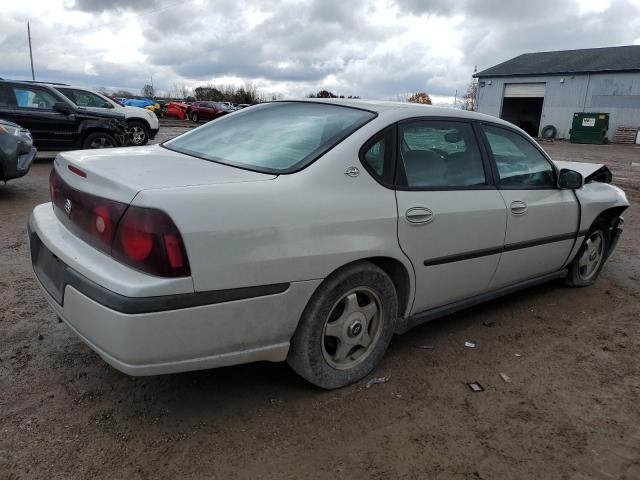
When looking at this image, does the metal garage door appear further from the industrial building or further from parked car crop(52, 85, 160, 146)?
parked car crop(52, 85, 160, 146)

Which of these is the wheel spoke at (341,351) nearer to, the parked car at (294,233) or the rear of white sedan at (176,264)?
the parked car at (294,233)

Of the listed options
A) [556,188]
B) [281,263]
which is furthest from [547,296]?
[281,263]

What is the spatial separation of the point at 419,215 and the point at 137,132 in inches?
455

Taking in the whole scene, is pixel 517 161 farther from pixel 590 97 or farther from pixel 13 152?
pixel 590 97

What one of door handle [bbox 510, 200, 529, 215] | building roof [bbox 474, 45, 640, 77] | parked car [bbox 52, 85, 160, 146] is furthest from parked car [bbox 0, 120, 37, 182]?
building roof [bbox 474, 45, 640, 77]

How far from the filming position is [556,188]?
3.81 metres

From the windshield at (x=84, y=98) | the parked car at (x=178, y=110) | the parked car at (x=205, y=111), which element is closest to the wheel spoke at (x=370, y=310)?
the windshield at (x=84, y=98)

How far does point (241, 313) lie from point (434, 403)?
1.21m

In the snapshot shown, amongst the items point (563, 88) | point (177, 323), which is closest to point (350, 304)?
point (177, 323)

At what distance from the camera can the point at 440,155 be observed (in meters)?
3.14

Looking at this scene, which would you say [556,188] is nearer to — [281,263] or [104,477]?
[281,263]

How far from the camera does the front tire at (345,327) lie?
2.48m

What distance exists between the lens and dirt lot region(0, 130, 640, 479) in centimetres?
221

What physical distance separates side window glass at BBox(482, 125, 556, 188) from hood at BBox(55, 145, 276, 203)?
1801 mm
